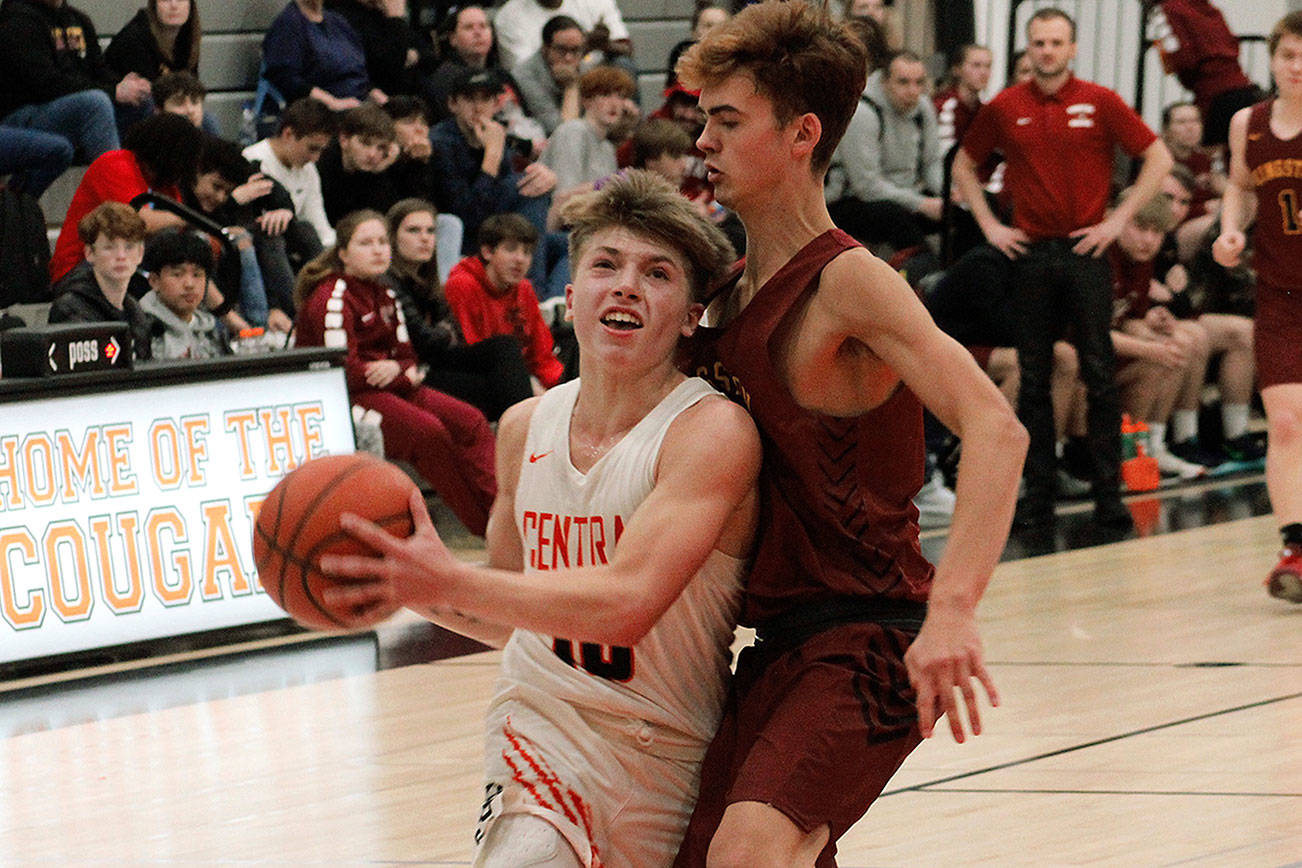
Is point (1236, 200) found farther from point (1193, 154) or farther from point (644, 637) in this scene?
point (1193, 154)

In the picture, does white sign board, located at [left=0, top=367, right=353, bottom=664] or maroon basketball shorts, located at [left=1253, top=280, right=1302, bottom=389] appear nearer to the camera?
white sign board, located at [left=0, top=367, right=353, bottom=664]

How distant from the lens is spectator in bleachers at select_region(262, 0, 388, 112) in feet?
37.5

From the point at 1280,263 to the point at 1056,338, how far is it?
2704mm

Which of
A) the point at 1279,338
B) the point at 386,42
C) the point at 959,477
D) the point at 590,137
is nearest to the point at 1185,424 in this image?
the point at 590,137

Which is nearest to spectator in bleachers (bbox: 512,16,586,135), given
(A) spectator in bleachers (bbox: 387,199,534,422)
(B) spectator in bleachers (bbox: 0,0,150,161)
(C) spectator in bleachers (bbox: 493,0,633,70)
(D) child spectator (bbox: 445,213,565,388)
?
(C) spectator in bleachers (bbox: 493,0,633,70)

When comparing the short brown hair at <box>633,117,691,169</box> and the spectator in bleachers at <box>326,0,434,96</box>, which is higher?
the spectator in bleachers at <box>326,0,434,96</box>

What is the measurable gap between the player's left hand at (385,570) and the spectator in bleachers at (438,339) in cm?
721

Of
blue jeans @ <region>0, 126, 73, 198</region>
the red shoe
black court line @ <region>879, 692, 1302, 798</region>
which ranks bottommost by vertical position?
the red shoe

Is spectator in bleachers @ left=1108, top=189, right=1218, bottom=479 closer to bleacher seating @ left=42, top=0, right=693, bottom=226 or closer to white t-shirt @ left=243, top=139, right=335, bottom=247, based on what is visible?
white t-shirt @ left=243, top=139, right=335, bottom=247

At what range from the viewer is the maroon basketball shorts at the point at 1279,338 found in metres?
7.62

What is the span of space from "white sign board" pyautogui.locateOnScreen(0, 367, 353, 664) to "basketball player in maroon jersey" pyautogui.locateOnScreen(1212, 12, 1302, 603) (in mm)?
3749

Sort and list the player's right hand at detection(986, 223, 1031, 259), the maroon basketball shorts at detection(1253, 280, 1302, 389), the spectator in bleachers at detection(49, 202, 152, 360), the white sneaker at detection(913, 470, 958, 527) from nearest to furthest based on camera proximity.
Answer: the maroon basketball shorts at detection(1253, 280, 1302, 389) → the spectator in bleachers at detection(49, 202, 152, 360) → the player's right hand at detection(986, 223, 1031, 259) → the white sneaker at detection(913, 470, 958, 527)

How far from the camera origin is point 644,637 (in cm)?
335

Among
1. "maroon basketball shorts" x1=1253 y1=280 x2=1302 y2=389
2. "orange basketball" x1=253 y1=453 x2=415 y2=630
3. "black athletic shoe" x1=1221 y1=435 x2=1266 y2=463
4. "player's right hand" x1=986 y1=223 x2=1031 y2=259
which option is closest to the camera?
"orange basketball" x1=253 y1=453 x2=415 y2=630
